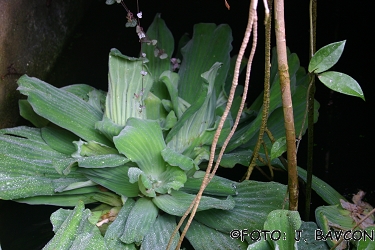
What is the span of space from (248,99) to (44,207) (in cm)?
78

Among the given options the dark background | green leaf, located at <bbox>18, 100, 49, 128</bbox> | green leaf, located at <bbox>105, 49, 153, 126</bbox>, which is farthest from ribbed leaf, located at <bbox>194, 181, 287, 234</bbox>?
green leaf, located at <bbox>18, 100, 49, 128</bbox>

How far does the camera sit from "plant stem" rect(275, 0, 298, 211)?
0.66m

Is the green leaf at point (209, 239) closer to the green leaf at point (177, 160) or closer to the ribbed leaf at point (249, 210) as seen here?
the ribbed leaf at point (249, 210)

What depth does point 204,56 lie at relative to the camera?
1.32 metres

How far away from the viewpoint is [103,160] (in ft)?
3.30

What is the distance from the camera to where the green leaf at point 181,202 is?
37.5 inches

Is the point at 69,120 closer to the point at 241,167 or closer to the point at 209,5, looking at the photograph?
the point at 241,167

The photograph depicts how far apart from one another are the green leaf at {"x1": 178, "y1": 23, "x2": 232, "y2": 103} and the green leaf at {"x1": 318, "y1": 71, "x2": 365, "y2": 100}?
0.64 m

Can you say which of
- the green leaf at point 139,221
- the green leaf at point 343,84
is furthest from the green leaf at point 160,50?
the green leaf at point 343,84

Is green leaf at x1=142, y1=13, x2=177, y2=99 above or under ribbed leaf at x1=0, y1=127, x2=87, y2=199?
above

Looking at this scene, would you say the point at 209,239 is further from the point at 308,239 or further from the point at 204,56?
the point at 204,56

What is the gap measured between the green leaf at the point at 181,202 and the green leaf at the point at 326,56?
397 mm

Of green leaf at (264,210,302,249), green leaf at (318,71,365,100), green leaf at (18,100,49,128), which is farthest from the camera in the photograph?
green leaf at (18,100,49,128)

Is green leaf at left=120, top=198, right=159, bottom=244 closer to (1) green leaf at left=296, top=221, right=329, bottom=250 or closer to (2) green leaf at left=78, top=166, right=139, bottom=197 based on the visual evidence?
(2) green leaf at left=78, top=166, right=139, bottom=197
